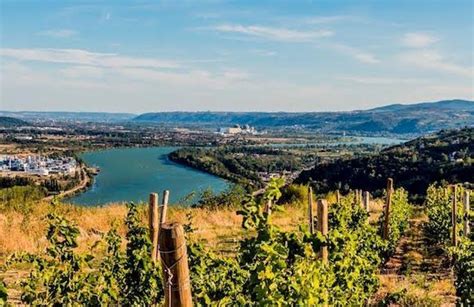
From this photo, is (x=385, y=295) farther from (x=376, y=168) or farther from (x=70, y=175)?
(x=70, y=175)

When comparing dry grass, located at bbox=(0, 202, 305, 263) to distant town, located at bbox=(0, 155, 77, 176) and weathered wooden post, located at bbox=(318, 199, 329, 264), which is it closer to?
weathered wooden post, located at bbox=(318, 199, 329, 264)

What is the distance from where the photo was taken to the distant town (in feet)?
253

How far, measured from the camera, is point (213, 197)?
23938 millimetres

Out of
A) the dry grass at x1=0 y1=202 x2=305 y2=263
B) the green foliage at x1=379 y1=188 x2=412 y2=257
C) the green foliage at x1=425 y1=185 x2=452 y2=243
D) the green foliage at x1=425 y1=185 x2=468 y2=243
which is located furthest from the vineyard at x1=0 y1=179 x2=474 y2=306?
the green foliage at x1=425 y1=185 x2=452 y2=243

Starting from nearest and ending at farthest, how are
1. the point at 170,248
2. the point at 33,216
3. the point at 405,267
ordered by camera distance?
the point at 170,248
the point at 405,267
the point at 33,216

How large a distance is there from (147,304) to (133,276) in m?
0.37

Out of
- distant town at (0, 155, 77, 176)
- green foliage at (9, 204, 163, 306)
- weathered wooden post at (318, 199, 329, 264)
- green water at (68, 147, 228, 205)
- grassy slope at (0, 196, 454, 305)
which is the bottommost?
green water at (68, 147, 228, 205)

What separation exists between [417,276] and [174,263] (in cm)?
947

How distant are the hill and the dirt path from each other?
74.3 ft

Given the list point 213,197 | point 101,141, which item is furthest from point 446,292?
point 101,141

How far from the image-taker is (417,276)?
11.4 m

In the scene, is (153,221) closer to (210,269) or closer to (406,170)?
(210,269)

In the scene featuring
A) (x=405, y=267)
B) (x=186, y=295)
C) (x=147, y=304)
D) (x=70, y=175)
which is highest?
(x=186, y=295)

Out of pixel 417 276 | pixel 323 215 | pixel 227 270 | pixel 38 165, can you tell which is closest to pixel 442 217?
pixel 417 276
